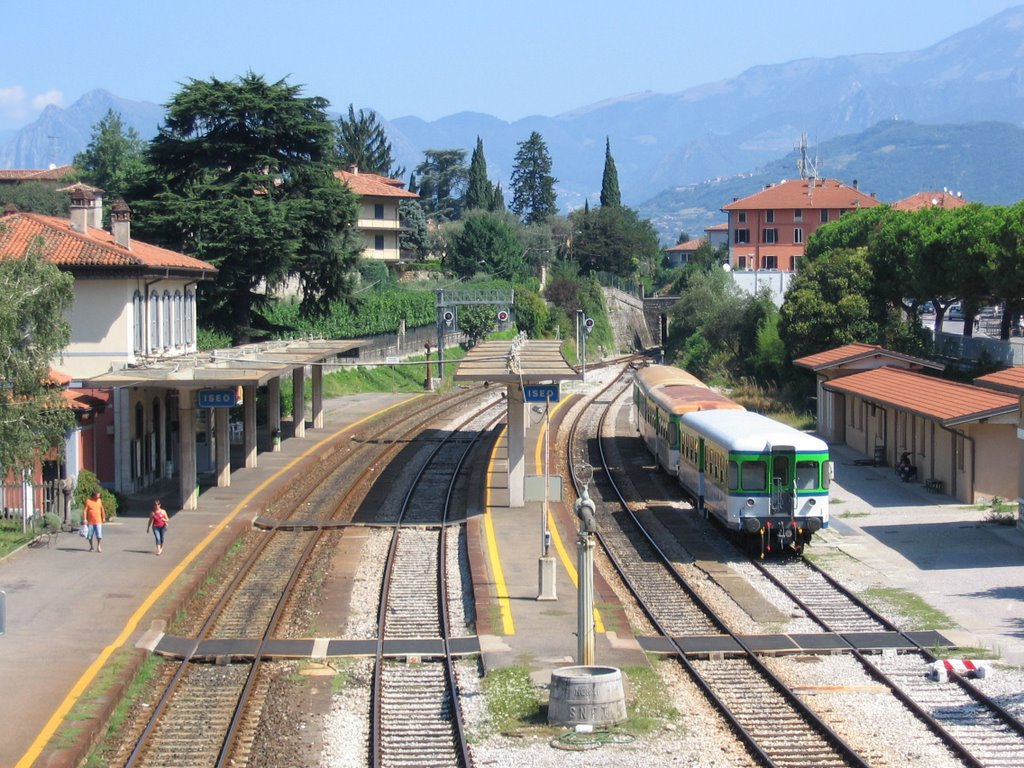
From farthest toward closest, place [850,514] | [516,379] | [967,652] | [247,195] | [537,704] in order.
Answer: [247,195] < [850,514] < [516,379] < [967,652] < [537,704]

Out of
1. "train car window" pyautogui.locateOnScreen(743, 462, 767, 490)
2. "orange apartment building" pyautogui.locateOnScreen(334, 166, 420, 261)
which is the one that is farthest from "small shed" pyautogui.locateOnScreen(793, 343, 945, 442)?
"orange apartment building" pyautogui.locateOnScreen(334, 166, 420, 261)

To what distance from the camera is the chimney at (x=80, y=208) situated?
3192cm

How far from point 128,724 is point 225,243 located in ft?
104

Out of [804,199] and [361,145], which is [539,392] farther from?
[804,199]

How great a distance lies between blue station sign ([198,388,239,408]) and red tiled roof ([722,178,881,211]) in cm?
8811

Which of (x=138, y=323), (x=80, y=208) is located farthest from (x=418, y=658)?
(x=80, y=208)

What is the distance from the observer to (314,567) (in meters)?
23.1

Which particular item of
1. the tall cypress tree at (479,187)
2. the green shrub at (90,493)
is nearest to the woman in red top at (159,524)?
the green shrub at (90,493)

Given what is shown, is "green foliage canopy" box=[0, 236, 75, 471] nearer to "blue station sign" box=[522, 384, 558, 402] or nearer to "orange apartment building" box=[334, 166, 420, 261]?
"blue station sign" box=[522, 384, 558, 402]

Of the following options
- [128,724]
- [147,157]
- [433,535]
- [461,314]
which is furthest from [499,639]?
[461,314]

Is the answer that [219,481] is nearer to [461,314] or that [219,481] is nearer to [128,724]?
[128,724]

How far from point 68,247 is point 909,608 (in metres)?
19.5

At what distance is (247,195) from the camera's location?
4575 centimetres

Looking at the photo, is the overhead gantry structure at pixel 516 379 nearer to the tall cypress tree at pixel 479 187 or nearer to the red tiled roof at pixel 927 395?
the red tiled roof at pixel 927 395
